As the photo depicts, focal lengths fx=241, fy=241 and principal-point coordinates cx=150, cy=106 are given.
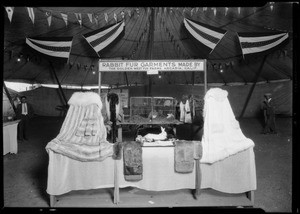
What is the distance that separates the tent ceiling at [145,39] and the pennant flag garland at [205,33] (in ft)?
1.33

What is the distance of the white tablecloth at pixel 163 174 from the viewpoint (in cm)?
374

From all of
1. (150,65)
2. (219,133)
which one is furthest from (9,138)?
(219,133)

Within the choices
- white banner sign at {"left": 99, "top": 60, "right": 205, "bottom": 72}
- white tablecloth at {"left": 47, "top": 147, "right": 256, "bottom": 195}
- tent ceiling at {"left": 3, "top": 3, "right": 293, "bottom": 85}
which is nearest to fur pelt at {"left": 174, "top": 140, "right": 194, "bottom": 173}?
white tablecloth at {"left": 47, "top": 147, "right": 256, "bottom": 195}

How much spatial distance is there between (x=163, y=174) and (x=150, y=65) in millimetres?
1869

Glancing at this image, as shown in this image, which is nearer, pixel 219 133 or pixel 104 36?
pixel 219 133

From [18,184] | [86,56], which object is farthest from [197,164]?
[86,56]

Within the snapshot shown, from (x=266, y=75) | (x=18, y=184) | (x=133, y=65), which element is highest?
(x=266, y=75)

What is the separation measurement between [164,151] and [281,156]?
442 cm

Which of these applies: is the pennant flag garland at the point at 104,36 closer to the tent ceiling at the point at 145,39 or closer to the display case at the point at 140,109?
the tent ceiling at the point at 145,39

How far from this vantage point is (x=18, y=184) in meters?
4.70

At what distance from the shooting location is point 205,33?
24.8 feet

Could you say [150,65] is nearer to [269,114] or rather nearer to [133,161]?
[133,161]

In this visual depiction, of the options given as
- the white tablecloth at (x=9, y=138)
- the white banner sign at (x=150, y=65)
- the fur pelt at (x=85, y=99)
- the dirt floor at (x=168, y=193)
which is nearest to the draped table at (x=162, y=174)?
the dirt floor at (x=168, y=193)
